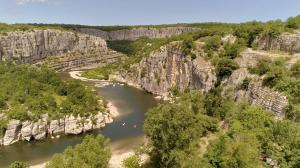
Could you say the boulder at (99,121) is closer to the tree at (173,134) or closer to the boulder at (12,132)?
the boulder at (12,132)

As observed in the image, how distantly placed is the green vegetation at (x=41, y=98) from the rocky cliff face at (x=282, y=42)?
46897 millimetres

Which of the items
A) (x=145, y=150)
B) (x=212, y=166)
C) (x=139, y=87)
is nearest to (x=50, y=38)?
(x=139, y=87)

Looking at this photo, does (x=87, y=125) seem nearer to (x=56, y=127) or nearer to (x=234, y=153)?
(x=56, y=127)

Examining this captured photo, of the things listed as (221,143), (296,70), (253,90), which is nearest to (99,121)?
(253,90)

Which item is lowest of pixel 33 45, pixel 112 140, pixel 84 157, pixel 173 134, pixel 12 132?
pixel 112 140

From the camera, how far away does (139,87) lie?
133250 mm

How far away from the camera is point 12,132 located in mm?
69438

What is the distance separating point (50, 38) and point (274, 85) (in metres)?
151

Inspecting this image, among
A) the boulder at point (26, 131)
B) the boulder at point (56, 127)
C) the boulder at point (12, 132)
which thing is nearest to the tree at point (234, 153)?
the boulder at point (56, 127)

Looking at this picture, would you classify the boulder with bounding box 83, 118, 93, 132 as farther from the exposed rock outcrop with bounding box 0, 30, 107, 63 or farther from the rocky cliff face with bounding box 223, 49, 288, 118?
the exposed rock outcrop with bounding box 0, 30, 107, 63

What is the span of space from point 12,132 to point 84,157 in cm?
3134

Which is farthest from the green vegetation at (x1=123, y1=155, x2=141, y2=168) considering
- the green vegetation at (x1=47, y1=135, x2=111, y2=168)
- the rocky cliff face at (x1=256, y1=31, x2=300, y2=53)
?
the rocky cliff face at (x1=256, y1=31, x2=300, y2=53)

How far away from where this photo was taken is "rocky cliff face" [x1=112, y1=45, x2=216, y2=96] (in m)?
97.8

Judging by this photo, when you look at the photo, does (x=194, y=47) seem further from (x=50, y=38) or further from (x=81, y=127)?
(x=50, y=38)
